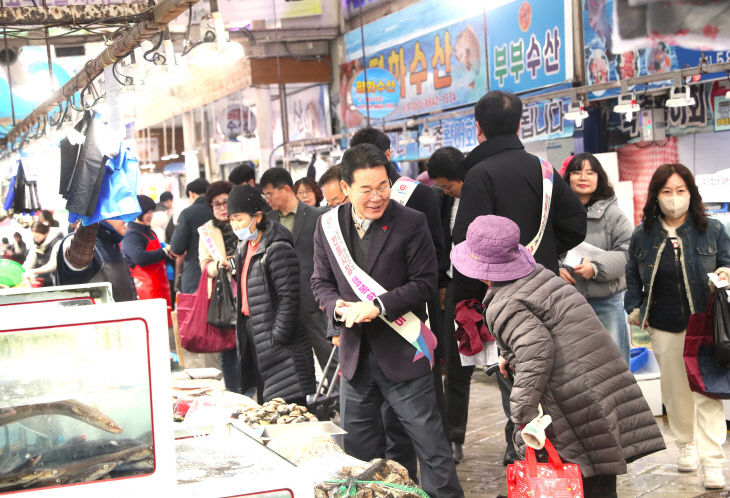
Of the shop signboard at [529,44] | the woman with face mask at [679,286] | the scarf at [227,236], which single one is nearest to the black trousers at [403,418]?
the woman with face mask at [679,286]

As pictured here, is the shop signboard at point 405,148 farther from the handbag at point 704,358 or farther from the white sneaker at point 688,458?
the handbag at point 704,358

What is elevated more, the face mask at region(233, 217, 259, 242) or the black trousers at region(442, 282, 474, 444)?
the face mask at region(233, 217, 259, 242)

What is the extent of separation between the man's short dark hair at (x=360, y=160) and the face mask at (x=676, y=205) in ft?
6.77

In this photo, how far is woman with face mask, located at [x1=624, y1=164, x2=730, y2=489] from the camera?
17.3ft

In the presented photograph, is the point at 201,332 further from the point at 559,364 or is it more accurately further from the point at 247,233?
the point at 559,364

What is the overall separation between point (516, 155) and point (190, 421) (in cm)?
240

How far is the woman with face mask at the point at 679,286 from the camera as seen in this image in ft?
17.3

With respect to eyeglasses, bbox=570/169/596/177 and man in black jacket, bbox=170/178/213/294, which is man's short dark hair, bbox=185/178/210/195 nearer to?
man in black jacket, bbox=170/178/213/294

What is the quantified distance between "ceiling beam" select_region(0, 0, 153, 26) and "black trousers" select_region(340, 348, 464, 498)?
251cm

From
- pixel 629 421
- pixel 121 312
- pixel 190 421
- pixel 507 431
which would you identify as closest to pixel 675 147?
pixel 507 431

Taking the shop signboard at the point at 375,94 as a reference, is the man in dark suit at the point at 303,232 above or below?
below

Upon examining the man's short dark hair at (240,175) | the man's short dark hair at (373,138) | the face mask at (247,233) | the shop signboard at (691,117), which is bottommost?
the face mask at (247,233)

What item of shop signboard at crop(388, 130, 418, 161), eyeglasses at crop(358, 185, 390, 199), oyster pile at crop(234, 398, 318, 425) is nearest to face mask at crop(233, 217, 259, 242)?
oyster pile at crop(234, 398, 318, 425)

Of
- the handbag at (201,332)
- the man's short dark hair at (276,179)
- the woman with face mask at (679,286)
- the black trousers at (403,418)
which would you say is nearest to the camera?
the black trousers at (403,418)
